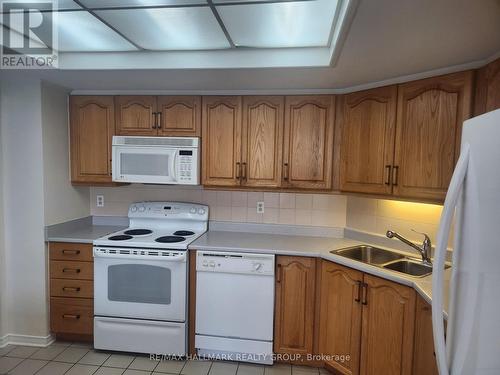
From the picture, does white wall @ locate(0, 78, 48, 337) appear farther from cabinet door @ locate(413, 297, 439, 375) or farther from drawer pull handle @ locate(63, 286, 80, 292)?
cabinet door @ locate(413, 297, 439, 375)

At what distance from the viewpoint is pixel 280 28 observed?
5.63 ft

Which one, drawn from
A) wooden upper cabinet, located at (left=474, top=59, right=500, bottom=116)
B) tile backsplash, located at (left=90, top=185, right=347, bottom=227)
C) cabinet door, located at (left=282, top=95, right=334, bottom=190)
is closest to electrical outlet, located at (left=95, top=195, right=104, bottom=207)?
tile backsplash, located at (left=90, top=185, right=347, bottom=227)

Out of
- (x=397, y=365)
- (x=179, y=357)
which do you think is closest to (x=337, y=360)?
(x=397, y=365)

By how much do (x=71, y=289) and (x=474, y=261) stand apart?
2783mm

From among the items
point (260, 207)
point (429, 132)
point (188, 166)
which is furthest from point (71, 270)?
point (429, 132)

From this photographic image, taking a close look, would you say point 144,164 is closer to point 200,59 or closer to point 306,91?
point 200,59

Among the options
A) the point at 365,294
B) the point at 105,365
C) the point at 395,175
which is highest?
the point at 395,175

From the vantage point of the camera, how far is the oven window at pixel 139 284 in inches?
94.7

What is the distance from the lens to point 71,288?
2.57 m

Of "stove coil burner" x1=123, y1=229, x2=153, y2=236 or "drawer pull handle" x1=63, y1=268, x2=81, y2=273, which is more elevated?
"stove coil burner" x1=123, y1=229, x2=153, y2=236

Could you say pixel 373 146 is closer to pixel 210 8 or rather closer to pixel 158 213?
pixel 210 8

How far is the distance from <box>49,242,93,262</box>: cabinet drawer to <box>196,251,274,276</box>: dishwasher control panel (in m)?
0.93

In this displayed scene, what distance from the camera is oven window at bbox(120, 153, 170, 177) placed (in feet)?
8.63

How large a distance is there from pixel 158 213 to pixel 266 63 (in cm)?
170
